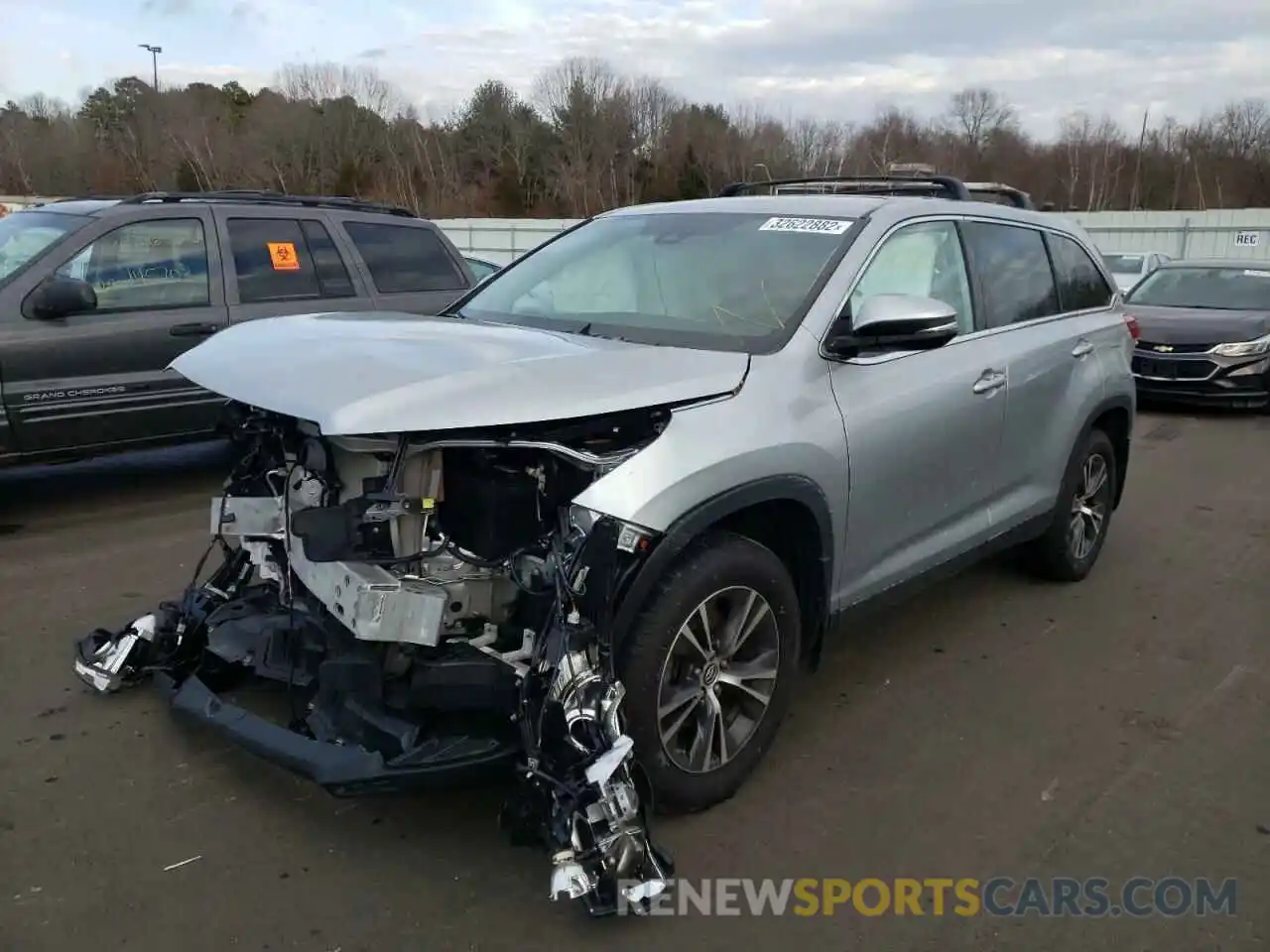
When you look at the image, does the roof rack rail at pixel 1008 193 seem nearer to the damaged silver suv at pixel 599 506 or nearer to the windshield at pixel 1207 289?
the damaged silver suv at pixel 599 506

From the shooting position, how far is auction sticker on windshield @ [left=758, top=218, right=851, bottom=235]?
399 cm

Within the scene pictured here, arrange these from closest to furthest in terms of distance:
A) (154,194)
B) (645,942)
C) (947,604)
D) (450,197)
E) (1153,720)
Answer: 1. (645,942)
2. (1153,720)
3. (947,604)
4. (154,194)
5. (450,197)

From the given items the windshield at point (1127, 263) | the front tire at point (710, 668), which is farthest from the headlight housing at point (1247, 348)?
the windshield at point (1127, 263)

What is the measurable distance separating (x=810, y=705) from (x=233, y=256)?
4956mm

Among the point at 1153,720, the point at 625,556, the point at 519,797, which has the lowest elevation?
the point at 1153,720

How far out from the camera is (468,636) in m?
3.10

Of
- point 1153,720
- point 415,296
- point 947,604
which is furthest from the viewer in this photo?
point 415,296

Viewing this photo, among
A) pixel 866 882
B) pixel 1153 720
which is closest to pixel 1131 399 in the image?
pixel 1153 720

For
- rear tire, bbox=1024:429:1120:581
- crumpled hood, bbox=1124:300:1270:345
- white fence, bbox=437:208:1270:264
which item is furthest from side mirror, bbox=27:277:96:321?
white fence, bbox=437:208:1270:264

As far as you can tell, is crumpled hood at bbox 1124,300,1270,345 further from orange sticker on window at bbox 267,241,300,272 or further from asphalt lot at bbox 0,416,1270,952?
orange sticker on window at bbox 267,241,300,272

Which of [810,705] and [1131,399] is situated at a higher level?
[1131,399]

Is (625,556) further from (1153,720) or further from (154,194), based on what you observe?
(154,194)

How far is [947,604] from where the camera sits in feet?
17.4

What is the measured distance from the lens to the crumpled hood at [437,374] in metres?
2.77
